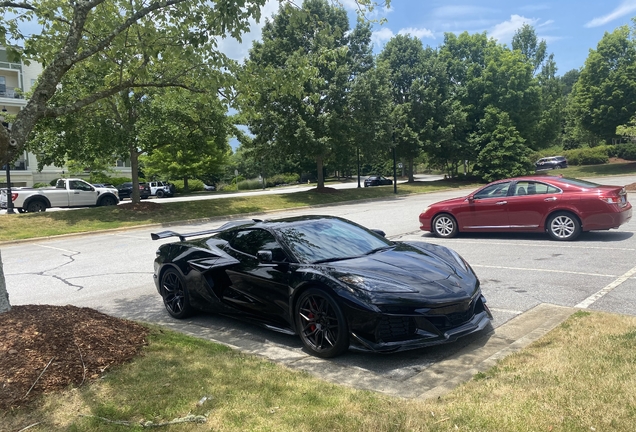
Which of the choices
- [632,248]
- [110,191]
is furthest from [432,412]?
[110,191]

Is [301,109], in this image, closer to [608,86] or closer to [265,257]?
[265,257]

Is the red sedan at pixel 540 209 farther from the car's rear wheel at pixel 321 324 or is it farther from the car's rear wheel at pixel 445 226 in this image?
the car's rear wheel at pixel 321 324

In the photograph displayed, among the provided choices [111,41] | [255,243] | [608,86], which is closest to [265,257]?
[255,243]

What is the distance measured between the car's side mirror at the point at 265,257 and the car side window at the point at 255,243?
63 mm

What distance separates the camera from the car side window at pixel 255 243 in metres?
5.43

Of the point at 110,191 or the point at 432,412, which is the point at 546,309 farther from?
the point at 110,191

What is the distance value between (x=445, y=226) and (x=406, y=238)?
103 centimetres

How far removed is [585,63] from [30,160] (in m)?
54.1

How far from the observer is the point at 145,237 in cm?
1639

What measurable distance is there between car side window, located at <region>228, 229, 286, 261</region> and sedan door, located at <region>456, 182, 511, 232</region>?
7189 millimetres

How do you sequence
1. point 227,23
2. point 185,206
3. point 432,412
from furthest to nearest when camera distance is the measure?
point 185,206
point 227,23
point 432,412

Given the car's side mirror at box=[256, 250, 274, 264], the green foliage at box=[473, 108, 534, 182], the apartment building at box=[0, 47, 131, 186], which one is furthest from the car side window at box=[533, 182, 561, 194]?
the apartment building at box=[0, 47, 131, 186]

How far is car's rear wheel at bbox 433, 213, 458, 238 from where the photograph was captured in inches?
474

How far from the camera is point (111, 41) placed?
666 cm
